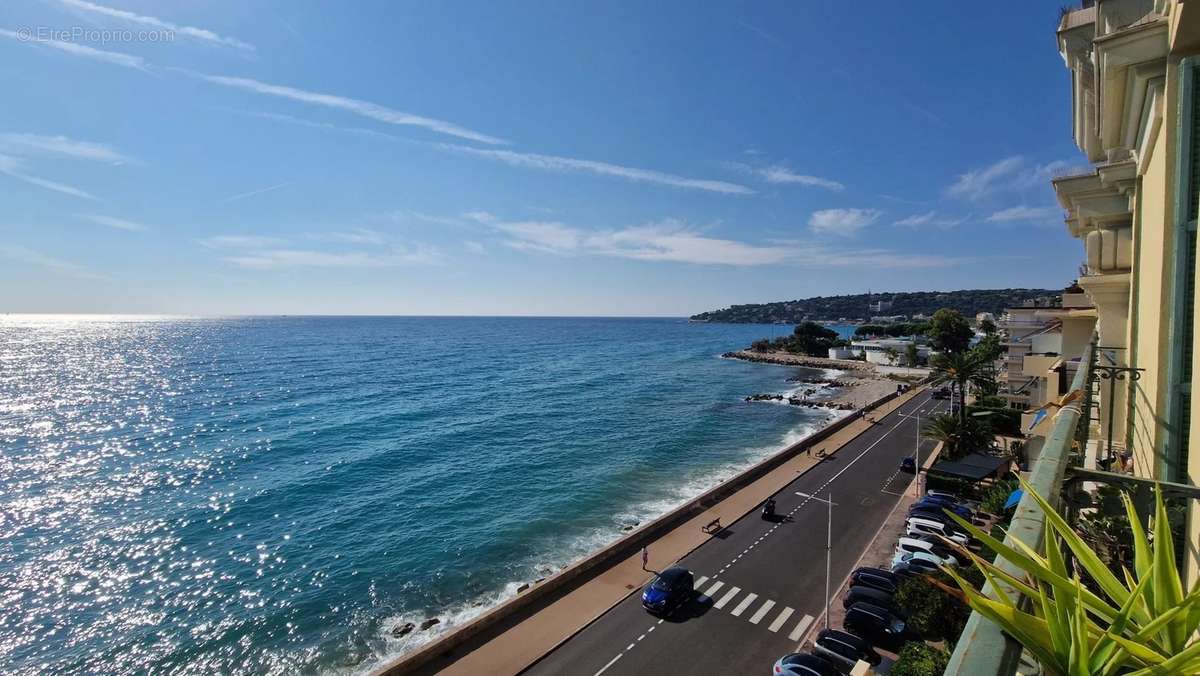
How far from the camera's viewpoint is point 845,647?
1603cm

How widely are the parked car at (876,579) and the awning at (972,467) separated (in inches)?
467

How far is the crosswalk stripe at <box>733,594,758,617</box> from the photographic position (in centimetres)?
1900

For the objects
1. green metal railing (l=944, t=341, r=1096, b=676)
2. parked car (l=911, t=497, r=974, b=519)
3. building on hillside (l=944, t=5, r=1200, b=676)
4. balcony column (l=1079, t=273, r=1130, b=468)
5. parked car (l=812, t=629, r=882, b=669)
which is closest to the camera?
green metal railing (l=944, t=341, r=1096, b=676)

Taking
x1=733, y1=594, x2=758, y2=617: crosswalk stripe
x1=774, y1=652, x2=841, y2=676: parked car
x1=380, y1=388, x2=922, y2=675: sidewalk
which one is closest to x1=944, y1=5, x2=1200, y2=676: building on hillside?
x1=774, y1=652, x2=841, y2=676: parked car

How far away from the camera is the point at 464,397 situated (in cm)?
6988

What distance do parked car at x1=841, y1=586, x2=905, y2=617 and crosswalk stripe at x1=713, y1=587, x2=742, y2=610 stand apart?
3.84m

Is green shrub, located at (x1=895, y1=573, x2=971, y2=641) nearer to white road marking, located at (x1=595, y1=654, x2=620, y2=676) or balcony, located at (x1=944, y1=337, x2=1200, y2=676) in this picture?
white road marking, located at (x1=595, y1=654, x2=620, y2=676)

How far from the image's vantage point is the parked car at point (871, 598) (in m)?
18.2

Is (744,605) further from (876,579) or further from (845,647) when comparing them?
(876,579)

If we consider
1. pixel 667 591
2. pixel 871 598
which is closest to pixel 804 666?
pixel 871 598

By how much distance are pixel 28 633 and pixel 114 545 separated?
26.4ft

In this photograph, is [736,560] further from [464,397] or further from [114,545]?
[464,397]

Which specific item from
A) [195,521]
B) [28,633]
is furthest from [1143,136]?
[195,521]

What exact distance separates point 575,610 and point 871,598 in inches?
430
